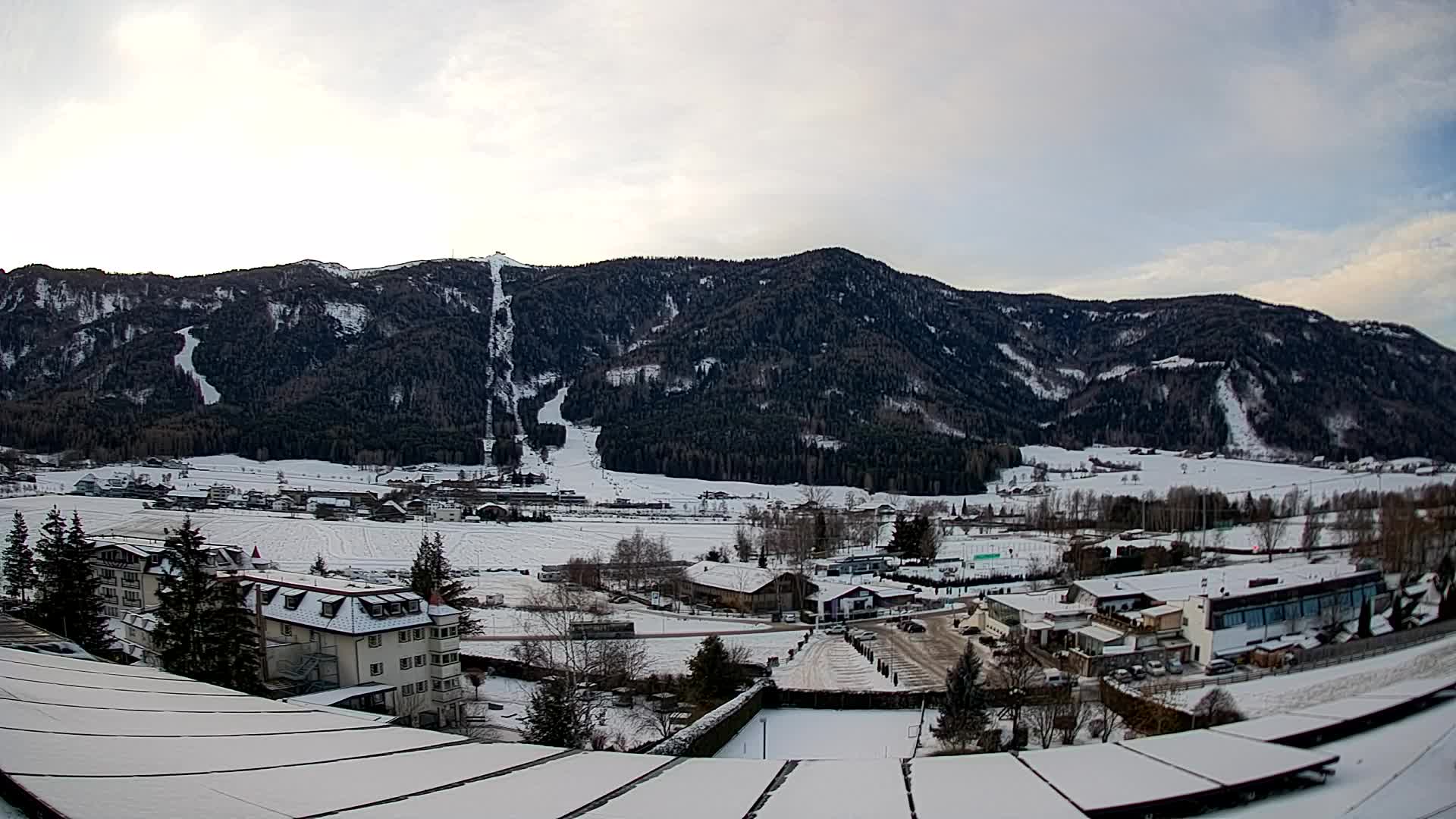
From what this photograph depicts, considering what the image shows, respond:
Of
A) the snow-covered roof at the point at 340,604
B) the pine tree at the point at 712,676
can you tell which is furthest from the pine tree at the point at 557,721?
the snow-covered roof at the point at 340,604

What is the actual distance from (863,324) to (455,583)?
120577 millimetres

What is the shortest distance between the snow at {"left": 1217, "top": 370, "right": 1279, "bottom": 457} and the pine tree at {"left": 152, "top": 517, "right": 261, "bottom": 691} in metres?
87.2

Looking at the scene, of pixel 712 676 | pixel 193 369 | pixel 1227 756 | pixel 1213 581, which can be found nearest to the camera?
pixel 1227 756

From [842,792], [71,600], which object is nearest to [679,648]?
[71,600]

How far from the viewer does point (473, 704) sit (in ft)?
55.1

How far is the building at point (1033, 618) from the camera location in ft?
79.0

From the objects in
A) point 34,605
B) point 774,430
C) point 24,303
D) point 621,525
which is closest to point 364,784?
point 34,605

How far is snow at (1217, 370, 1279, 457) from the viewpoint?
84.4m

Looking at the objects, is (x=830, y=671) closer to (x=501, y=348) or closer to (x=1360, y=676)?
(x=1360, y=676)

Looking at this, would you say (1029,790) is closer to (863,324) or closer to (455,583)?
(455,583)

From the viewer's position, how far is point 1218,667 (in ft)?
63.2

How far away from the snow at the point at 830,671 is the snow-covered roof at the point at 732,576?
739cm

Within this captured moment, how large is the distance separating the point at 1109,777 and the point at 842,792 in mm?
1062

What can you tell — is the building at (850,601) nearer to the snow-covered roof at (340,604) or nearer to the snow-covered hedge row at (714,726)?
the snow-covered roof at (340,604)
